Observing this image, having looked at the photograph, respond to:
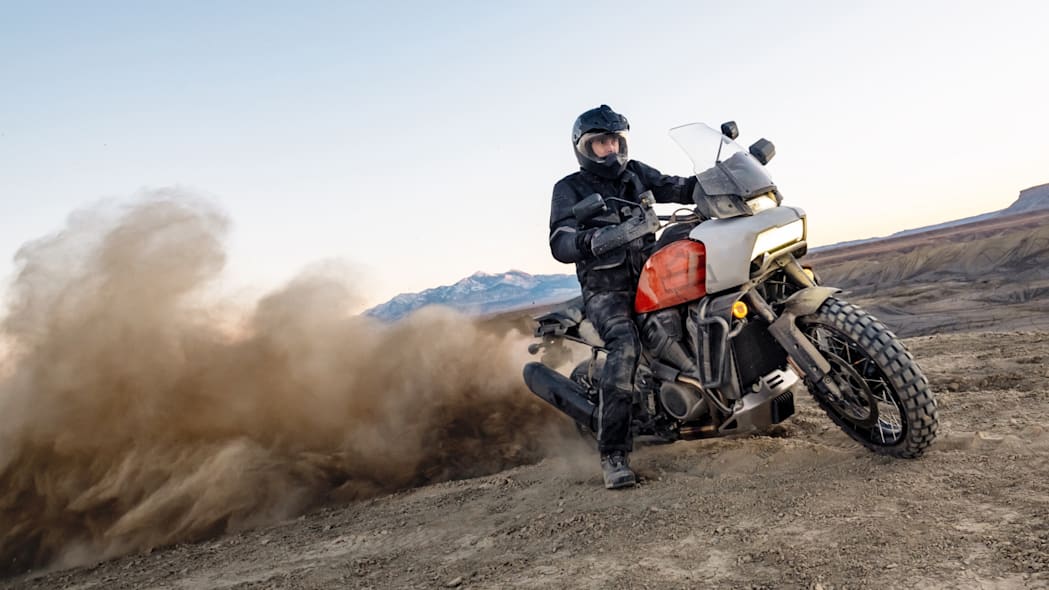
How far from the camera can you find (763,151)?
479 centimetres

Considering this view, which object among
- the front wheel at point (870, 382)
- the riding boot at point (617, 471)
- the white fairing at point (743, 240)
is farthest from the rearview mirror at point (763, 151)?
the riding boot at point (617, 471)

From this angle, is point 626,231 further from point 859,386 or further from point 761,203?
point 859,386

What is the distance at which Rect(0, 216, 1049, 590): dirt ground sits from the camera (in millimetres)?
2857

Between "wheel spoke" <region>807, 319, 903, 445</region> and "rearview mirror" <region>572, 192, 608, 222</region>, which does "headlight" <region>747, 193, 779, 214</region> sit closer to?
"wheel spoke" <region>807, 319, 903, 445</region>

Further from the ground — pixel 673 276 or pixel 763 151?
pixel 763 151

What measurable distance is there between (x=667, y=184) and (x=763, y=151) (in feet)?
3.14

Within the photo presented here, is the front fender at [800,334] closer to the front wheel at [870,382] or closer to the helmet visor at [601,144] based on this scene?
the front wheel at [870,382]

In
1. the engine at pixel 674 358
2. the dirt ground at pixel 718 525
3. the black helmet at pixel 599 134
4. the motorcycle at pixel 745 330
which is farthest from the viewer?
the black helmet at pixel 599 134

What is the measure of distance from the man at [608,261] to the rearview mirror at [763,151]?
0.93 meters

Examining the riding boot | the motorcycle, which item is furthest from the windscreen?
the riding boot

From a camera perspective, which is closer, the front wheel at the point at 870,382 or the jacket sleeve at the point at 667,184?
the front wheel at the point at 870,382

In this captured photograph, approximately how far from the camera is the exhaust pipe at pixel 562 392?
524 cm

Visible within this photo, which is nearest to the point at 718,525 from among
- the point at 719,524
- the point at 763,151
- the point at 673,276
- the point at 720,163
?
the point at 719,524

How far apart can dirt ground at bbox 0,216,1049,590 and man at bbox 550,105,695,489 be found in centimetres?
49
